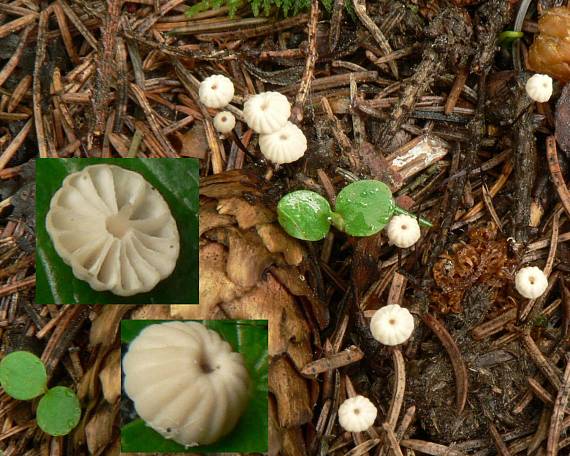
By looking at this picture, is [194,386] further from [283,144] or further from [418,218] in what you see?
[418,218]

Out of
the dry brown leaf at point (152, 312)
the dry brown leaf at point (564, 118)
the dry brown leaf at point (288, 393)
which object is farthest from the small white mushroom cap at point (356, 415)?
the dry brown leaf at point (564, 118)

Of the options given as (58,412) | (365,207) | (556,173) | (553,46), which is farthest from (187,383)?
(553,46)

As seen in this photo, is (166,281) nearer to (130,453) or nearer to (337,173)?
(130,453)

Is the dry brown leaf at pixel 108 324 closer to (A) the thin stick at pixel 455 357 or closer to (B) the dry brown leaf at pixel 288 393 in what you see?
(B) the dry brown leaf at pixel 288 393

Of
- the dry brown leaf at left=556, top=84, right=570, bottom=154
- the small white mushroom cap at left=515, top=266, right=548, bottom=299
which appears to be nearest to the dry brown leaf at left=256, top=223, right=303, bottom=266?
the small white mushroom cap at left=515, top=266, right=548, bottom=299

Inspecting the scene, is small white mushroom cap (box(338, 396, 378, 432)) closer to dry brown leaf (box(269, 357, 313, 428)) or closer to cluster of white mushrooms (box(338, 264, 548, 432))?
cluster of white mushrooms (box(338, 264, 548, 432))

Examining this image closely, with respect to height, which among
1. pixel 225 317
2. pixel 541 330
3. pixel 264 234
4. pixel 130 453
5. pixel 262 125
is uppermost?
pixel 262 125

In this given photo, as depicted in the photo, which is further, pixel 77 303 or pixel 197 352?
pixel 77 303

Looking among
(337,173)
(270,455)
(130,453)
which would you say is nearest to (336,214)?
(337,173)
